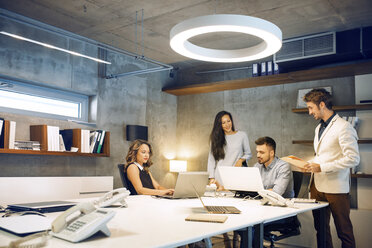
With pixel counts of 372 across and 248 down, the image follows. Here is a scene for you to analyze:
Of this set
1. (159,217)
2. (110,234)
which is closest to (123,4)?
(159,217)

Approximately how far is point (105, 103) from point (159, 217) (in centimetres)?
375

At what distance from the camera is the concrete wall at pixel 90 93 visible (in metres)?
4.46

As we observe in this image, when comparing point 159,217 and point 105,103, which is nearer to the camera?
point 159,217

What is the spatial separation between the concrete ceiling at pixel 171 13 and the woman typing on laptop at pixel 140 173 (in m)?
1.57

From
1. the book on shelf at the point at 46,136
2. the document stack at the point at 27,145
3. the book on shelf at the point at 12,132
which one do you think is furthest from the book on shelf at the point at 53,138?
the book on shelf at the point at 12,132

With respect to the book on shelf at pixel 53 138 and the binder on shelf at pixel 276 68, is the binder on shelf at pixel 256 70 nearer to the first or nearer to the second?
the binder on shelf at pixel 276 68

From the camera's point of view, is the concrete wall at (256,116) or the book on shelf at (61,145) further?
the concrete wall at (256,116)

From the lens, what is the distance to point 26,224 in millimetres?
1705

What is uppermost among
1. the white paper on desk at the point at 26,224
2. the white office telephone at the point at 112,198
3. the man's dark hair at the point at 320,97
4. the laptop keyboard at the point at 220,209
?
the man's dark hair at the point at 320,97

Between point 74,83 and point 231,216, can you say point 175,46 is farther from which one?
point 74,83

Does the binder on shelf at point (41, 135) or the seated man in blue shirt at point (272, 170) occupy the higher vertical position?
the binder on shelf at point (41, 135)

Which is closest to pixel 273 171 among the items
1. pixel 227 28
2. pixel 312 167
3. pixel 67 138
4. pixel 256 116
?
pixel 312 167

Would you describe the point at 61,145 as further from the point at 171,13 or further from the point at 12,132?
the point at 171,13

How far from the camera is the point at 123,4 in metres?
4.02
